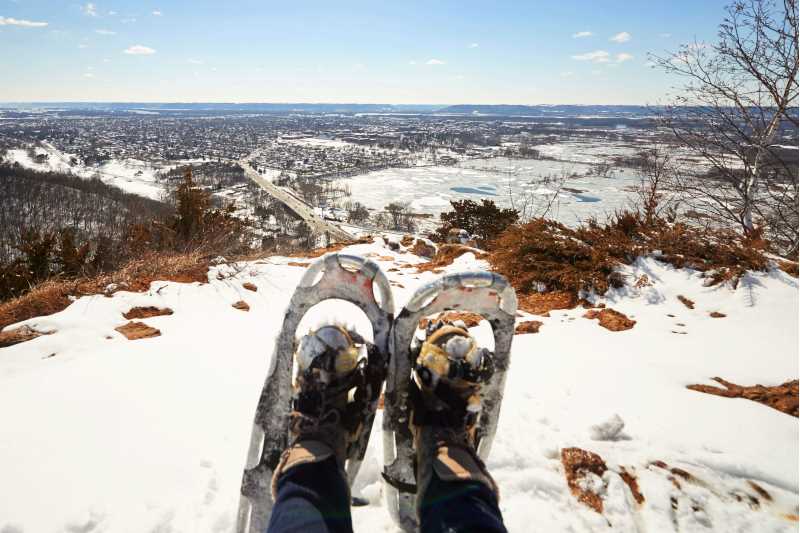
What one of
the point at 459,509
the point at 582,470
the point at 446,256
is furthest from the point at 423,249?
the point at 459,509

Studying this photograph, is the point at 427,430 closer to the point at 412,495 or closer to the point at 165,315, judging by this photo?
the point at 412,495

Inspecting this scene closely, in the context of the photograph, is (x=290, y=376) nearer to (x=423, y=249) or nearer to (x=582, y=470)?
(x=582, y=470)

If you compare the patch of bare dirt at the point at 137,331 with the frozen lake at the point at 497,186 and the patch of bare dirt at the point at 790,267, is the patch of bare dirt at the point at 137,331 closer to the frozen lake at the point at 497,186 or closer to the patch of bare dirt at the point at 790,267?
the patch of bare dirt at the point at 790,267

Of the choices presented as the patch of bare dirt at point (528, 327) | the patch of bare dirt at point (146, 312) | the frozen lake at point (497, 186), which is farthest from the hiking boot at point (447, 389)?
the frozen lake at point (497, 186)

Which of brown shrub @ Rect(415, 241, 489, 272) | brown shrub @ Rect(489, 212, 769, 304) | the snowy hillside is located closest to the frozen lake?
brown shrub @ Rect(415, 241, 489, 272)

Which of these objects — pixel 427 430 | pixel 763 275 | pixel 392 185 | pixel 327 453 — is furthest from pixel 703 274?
pixel 392 185

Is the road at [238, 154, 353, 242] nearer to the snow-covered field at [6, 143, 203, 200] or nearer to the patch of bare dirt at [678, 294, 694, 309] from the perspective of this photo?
the snow-covered field at [6, 143, 203, 200]
